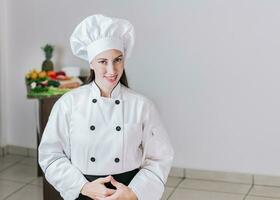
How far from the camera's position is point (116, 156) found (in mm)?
1614

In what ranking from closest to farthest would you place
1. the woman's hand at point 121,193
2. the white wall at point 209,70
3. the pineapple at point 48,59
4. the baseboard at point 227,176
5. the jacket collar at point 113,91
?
1. the woman's hand at point 121,193
2. the jacket collar at point 113,91
3. the white wall at point 209,70
4. the baseboard at point 227,176
5. the pineapple at point 48,59

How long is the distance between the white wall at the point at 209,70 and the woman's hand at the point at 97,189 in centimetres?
166

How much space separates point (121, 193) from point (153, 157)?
0.19 m

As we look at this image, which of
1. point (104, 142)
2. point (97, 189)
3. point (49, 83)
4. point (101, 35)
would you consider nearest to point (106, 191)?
point (97, 189)

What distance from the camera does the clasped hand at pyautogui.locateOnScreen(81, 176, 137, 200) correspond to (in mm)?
1543

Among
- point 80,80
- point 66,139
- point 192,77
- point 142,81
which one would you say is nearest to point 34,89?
point 80,80

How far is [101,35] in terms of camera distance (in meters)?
1.61

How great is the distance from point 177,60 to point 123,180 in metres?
1.61

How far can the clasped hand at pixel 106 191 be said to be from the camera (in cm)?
154

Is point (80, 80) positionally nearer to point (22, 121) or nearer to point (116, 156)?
Answer: point (22, 121)

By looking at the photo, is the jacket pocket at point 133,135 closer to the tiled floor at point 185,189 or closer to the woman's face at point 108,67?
the woman's face at point 108,67

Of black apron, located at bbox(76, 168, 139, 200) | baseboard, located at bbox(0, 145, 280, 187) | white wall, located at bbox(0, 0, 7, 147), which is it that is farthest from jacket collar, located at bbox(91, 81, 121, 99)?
white wall, located at bbox(0, 0, 7, 147)

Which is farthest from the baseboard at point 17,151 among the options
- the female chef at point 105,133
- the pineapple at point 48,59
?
the female chef at point 105,133

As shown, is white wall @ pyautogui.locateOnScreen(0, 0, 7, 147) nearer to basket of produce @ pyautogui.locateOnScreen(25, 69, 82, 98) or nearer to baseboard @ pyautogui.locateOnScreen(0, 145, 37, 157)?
baseboard @ pyautogui.locateOnScreen(0, 145, 37, 157)
